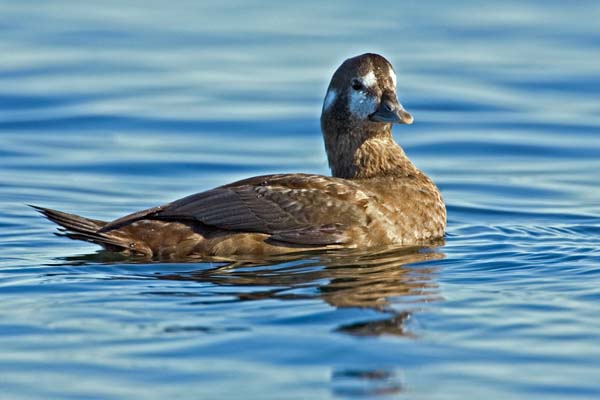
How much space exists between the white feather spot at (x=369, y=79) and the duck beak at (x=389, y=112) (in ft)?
0.41

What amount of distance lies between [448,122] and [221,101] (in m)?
2.55

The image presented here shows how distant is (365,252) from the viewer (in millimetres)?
9828

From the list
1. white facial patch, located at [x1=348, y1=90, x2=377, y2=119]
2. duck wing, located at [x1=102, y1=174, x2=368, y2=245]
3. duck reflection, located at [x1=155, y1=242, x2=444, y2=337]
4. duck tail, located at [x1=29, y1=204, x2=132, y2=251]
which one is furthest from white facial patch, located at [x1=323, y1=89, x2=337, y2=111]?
duck tail, located at [x1=29, y1=204, x2=132, y2=251]

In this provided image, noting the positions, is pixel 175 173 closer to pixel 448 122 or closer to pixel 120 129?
pixel 120 129

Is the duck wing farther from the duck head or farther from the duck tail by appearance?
the duck head

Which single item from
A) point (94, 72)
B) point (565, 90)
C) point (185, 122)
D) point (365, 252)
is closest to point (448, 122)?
point (565, 90)

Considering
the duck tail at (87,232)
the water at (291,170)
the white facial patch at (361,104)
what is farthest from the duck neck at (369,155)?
the duck tail at (87,232)

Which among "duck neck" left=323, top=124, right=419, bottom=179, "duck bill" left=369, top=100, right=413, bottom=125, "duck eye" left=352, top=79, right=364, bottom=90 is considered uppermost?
"duck eye" left=352, top=79, right=364, bottom=90

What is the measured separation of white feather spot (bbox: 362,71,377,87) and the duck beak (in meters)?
0.12

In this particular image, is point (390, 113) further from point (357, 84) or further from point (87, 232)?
point (87, 232)

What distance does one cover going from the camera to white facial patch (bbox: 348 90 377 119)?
415 inches

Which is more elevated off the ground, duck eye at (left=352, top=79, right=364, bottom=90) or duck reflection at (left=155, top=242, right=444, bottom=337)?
duck eye at (left=352, top=79, right=364, bottom=90)

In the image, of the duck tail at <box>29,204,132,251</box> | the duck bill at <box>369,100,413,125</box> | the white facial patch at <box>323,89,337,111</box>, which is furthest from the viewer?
the white facial patch at <box>323,89,337,111</box>

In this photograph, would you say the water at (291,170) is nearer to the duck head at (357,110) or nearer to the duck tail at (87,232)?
the duck tail at (87,232)
